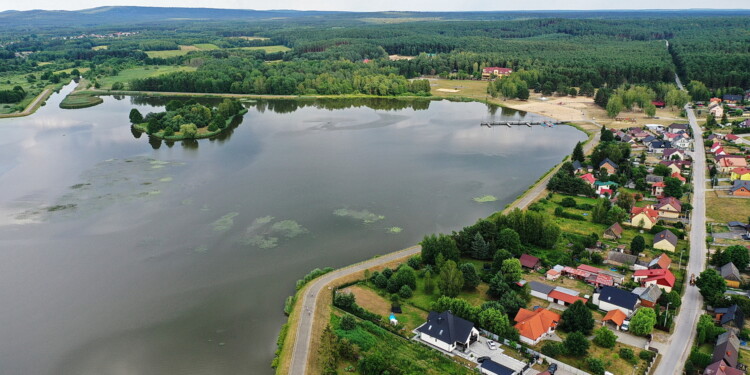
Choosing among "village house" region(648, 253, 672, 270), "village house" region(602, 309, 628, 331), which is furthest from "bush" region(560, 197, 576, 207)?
"village house" region(602, 309, 628, 331)

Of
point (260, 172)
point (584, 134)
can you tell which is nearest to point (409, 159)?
point (260, 172)

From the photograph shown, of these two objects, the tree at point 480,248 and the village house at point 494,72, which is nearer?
the tree at point 480,248

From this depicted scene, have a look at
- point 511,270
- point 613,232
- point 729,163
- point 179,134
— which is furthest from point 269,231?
point 729,163

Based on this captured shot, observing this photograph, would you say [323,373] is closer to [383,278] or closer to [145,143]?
[383,278]

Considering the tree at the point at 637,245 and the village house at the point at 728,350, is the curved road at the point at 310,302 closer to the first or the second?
the tree at the point at 637,245

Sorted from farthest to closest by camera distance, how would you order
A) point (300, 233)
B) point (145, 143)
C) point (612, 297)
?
1. point (145, 143)
2. point (300, 233)
3. point (612, 297)

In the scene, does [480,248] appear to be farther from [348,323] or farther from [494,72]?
[494,72]

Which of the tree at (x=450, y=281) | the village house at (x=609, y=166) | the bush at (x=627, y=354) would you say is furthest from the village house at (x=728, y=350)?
the village house at (x=609, y=166)
